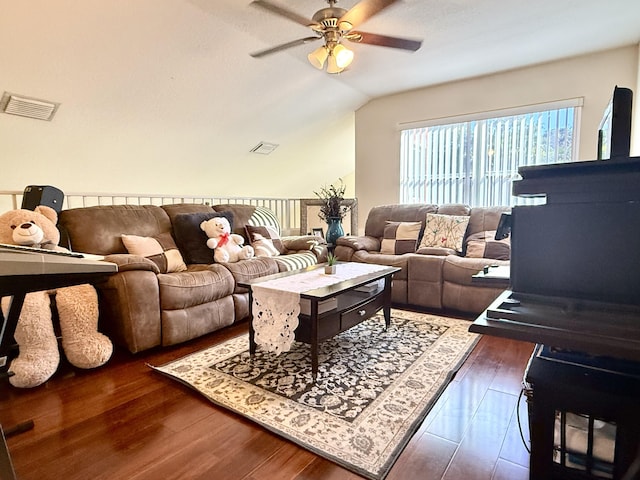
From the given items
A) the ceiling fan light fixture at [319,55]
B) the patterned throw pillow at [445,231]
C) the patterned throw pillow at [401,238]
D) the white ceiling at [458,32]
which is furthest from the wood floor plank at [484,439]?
the ceiling fan light fixture at [319,55]

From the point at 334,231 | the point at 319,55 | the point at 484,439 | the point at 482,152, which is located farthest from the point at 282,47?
the point at 482,152

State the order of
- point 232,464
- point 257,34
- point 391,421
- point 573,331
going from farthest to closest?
point 257,34
point 391,421
point 232,464
point 573,331

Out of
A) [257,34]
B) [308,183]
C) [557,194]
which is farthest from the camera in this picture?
[308,183]

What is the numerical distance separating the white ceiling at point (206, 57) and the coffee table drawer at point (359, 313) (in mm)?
2030

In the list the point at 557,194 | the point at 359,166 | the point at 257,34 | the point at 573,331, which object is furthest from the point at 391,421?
the point at 359,166

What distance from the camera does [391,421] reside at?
5.65ft

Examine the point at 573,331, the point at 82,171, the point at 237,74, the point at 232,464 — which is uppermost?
the point at 237,74

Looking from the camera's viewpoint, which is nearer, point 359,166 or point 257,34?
point 257,34

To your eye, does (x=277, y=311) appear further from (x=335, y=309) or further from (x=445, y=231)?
(x=445, y=231)

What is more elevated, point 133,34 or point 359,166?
point 133,34

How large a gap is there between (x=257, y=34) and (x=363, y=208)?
2907 mm

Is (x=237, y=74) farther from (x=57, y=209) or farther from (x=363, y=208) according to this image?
(x=363, y=208)

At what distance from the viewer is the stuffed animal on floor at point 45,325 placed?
203cm

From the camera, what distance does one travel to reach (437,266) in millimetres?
3393
